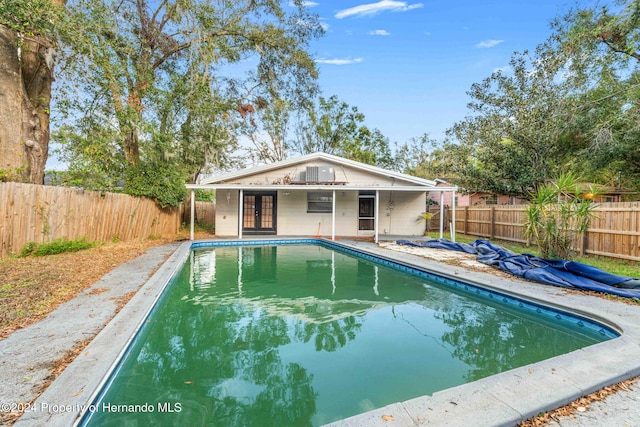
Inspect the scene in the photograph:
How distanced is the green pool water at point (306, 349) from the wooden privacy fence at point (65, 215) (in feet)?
11.3

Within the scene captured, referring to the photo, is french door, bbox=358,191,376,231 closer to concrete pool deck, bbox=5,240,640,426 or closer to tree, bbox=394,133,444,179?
concrete pool deck, bbox=5,240,640,426

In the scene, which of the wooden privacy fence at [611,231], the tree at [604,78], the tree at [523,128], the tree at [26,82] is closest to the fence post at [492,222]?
the wooden privacy fence at [611,231]

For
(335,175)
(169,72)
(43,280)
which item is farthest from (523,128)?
(43,280)

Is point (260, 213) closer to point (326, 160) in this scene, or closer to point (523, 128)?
point (326, 160)

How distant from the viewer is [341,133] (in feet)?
82.4

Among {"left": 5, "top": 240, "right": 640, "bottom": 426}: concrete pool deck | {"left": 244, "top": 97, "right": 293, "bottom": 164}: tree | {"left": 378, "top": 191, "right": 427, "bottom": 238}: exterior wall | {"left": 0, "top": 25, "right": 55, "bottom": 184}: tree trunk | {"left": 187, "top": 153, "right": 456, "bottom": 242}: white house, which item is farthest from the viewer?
{"left": 244, "top": 97, "right": 293, "bottom": 164}: tree

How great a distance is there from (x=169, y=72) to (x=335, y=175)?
8.57m

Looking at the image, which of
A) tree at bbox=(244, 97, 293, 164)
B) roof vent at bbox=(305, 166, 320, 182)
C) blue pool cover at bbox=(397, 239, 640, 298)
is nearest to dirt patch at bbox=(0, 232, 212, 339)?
roof vent at bbox=(305, 166, 320, 182)

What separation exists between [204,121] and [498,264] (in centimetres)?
1288

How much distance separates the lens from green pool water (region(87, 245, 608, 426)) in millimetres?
2467

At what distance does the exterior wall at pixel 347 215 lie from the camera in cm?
1427

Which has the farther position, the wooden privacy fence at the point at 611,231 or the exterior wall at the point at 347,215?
the exterior wall at the point at 347,215

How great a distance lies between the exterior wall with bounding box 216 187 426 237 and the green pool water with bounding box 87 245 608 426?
7992mm

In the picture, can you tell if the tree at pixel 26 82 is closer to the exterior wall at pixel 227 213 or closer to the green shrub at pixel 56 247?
the green shrub at pixel 56 247
